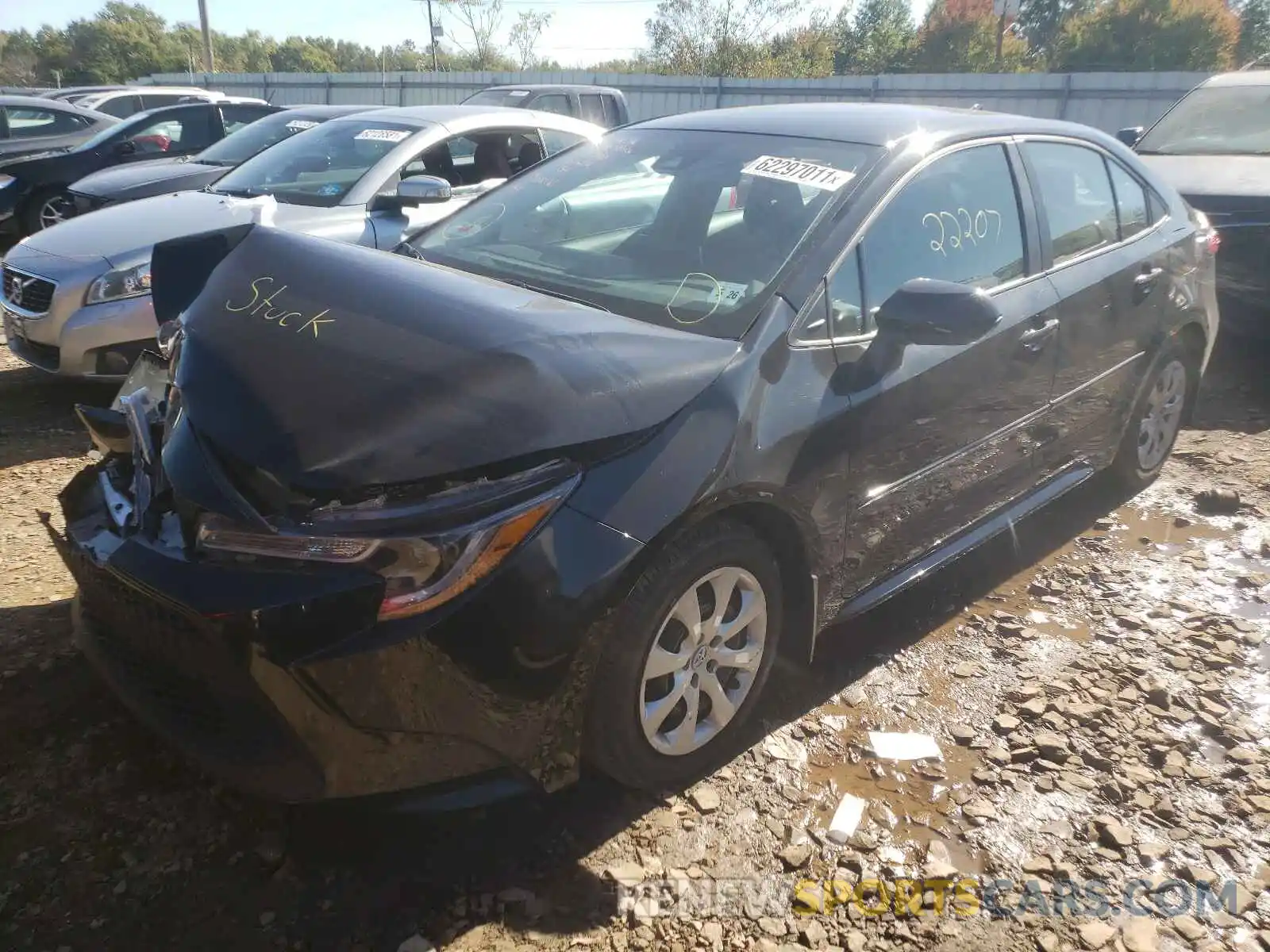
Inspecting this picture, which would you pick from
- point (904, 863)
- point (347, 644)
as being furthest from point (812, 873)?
point (347, 644)

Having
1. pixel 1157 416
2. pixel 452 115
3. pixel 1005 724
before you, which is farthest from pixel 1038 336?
pixel 452 115

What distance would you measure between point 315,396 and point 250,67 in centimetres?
7144

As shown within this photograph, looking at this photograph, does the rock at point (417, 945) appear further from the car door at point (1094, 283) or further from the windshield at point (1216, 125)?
the windshield at point (1216, 125)

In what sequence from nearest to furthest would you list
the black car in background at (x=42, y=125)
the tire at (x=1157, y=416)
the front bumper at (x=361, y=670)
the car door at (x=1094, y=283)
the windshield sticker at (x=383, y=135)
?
1. the front bumper at (x=361, y=670)
2. the car door at (x=1094, y=283)
3. the tire at (x=1157, y=416)
4. the windshield sticker at (x=383, y=135)
5. the black car in background at (x=42, y=125)

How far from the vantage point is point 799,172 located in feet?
9.82

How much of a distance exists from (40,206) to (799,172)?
9.36 m

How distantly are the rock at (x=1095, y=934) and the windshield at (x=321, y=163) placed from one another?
5150mm

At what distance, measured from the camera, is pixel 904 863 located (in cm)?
242

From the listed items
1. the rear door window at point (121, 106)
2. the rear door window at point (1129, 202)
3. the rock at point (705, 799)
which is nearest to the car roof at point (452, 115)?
the rear door window at point (1129, 202)

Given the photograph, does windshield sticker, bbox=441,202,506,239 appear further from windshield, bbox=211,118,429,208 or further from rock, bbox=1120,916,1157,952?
rock, bbox=1120,916,1157,952

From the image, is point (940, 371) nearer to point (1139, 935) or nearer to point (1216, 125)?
point (1139, 935)

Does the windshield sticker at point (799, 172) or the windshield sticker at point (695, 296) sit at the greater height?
the windshield sticker at point (799, 172)

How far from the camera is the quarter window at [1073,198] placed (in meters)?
3.59

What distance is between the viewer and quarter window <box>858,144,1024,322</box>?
2855mm
